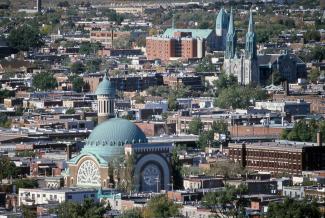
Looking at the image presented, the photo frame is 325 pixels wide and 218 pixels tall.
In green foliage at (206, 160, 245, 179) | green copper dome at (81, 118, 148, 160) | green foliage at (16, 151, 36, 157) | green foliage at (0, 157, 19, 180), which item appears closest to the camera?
green copper dome at (81, 118, 148, 160)

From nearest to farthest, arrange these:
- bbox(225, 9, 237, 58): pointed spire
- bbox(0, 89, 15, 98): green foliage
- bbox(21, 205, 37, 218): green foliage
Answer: bbox(21, 205, 37, 218): green foliage
bbox(0, 89, 15, 98): green foliage
bbox(225, 9, 237, 58): pointed spire

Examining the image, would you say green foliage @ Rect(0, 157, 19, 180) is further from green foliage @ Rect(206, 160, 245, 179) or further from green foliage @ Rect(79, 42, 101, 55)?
green foliage @ Rect(79, 42, 101, 55)

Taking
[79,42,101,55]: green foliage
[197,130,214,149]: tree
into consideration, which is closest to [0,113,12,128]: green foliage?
[197,130,214,149]: tree

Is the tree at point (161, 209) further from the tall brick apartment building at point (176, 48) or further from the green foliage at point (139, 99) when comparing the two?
the tall brick apartment building at point (176, 48)

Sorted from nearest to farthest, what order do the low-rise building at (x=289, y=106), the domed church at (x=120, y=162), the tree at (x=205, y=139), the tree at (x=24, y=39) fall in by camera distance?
the domed church at (x=120, y=162) → the tree at (x=205, y=139) → the low-rise building at (x=289, y=106) → the tree at (x=24, y=39)

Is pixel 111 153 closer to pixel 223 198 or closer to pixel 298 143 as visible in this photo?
pixel 223 198

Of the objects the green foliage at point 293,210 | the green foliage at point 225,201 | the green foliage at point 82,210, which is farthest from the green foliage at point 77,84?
the green foliage at point 293,210
